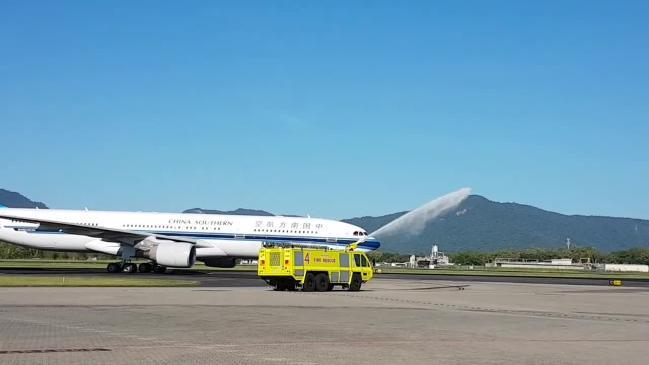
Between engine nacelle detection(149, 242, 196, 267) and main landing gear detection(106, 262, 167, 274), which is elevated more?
engine nacelle detection(149, 242, 196, 267)

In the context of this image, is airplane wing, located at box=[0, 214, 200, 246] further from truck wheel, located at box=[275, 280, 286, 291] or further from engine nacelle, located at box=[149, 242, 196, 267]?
truck wheel, located at box=[275, 280, 286, 291]

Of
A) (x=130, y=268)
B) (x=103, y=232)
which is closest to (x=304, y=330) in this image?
(x=103, y=232)

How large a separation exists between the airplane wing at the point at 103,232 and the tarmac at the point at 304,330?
25116mm

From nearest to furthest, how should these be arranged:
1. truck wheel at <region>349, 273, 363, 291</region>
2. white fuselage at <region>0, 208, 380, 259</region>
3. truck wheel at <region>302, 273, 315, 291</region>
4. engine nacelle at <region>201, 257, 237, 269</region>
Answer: truck wheel at <region>302, 273, 315, 291</region>, truck wheel at <region>349, 273, 363, 291</region>, white fuselage at <region>0, 208, 380, 259</region>, engine nacelle at <region>201, 257, 237, 269</region>

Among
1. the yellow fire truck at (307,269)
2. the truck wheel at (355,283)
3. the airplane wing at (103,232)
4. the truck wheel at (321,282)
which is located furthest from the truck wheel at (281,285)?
the airplane wing at (103,232)

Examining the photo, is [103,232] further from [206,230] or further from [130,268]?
[206,230]

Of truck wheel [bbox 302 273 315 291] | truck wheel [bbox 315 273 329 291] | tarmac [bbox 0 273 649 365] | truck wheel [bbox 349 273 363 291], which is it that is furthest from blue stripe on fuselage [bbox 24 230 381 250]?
tarmac [bbox 0 273 649 365]

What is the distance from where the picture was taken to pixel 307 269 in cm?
3825

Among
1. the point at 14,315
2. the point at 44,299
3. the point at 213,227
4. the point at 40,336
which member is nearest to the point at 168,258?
the point at 213,227

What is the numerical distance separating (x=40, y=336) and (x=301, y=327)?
252 inches

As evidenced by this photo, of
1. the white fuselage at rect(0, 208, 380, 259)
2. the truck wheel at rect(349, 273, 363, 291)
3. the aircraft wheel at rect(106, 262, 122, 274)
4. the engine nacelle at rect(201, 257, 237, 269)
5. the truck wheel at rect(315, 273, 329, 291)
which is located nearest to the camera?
the truck wheel at rect(315, 273, 329, 291)

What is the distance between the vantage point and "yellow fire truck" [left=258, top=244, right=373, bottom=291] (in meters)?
38.0

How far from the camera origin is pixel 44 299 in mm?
28547

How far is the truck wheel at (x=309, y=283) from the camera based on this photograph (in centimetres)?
3847
